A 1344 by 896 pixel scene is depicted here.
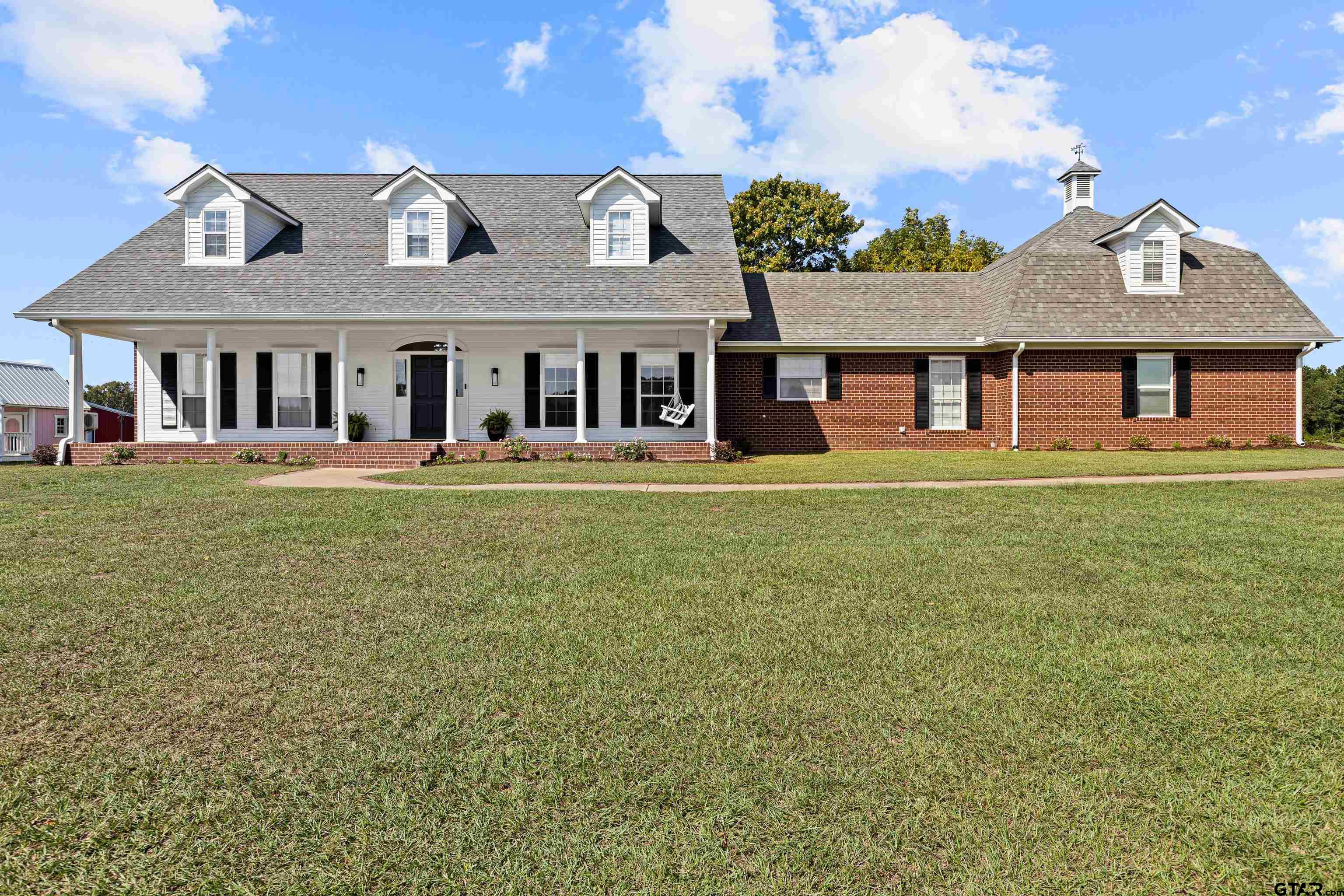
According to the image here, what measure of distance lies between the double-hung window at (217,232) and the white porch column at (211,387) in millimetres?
2660

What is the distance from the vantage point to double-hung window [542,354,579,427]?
1848 cm

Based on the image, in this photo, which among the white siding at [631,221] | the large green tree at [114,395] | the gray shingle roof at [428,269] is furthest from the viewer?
the large green tree at [114,395]

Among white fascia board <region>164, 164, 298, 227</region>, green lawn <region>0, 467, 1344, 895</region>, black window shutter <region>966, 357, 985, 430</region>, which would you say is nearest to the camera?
green lawn <region>0, 467, 1344, 895</region>

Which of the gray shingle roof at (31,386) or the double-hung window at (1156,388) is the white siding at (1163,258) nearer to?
the double-hung window at (1156,388)

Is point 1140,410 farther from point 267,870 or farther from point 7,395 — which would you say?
point 7,395

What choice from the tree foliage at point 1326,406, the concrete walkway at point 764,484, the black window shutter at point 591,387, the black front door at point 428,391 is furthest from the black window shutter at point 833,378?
the tree foliage at point 1326,406

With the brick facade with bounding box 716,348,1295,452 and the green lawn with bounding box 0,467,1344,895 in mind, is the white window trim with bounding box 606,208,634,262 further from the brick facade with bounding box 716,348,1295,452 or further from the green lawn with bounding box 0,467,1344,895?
the green lawn with bounding box 0,467,1344,895

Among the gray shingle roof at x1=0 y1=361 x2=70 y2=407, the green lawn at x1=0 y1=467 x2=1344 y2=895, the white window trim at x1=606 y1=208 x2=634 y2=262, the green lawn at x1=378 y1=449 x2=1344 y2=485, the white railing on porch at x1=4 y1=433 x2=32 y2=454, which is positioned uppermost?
the white window trim at x1=606 y1=208 x2=634 y2=262

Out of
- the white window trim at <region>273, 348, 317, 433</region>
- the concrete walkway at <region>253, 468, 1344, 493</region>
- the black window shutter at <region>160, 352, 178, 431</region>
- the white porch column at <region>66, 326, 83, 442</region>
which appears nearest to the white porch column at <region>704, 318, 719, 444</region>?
the concrete walkway at <region>253, 468, 1344, 493</region>

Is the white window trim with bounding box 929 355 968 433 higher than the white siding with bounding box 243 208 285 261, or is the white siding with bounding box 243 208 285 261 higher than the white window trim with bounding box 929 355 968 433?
the white siding with bounding box 243 208 285 261

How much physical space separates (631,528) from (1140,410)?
16.0 metres

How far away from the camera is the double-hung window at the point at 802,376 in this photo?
19.2m

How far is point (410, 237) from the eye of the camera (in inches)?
730

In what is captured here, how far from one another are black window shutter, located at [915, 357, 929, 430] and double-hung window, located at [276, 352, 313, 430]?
1464cm
